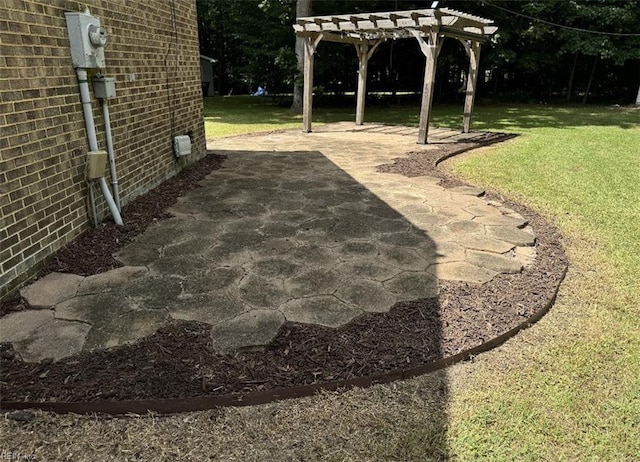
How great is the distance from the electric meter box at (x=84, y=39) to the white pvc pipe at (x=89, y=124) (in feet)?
0.29

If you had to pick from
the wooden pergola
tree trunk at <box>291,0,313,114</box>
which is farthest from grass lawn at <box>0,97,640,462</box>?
tree trunk at <box>291,0,313,114</box>

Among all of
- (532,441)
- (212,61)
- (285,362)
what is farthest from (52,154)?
(212,61)

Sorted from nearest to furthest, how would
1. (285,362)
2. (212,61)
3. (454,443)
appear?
(454,443), (285,362), (212,61)

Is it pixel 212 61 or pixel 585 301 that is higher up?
pixel 212 61

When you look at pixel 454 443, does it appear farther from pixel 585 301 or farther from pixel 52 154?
pixel 52 154

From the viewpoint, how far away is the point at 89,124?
11.4 feet

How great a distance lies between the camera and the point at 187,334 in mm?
2320

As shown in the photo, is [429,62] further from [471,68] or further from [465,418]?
[465,418]

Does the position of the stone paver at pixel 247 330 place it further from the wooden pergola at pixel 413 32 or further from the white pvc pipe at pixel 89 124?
the wooden pergola at pixel 413 32

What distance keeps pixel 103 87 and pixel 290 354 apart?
2.75 meters

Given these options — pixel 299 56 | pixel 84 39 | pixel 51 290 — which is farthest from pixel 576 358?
pixel 299 56

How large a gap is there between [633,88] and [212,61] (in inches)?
856

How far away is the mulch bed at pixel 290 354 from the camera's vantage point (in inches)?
76.9

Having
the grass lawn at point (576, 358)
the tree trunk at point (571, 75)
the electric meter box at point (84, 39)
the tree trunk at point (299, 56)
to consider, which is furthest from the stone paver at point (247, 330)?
the tree trunk at point (571, 75)
